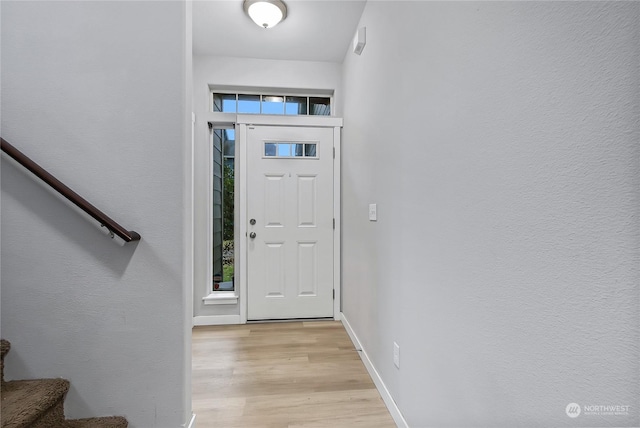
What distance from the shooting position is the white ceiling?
2.21m

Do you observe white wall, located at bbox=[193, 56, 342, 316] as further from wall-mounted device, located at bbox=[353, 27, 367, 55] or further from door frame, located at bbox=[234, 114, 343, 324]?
wall-mounted device, located at bbox=[353, 27, 367, 55]

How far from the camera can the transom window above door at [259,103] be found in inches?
121

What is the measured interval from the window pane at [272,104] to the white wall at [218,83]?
0.14m

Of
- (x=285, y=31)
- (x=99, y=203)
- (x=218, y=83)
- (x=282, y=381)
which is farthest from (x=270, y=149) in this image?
(x=282, y=381)

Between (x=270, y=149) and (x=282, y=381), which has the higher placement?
(x=270, y=149)

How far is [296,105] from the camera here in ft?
10.3

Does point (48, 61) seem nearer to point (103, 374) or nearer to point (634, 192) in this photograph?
point (103, 374)

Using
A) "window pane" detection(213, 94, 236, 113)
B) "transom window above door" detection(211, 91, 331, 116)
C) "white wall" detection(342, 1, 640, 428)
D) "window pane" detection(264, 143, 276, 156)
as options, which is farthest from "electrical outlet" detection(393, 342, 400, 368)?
"window pane" detection(213, 94, 236, 113)

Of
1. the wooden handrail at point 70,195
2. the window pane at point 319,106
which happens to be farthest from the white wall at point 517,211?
the window pane at point 319,106

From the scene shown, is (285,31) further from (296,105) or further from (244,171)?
(244,171)

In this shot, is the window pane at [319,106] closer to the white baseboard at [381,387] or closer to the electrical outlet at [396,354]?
the white baseboard at [381,387]

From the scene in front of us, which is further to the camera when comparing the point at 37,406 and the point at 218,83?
the point at 218,83

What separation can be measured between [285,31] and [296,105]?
759 millimetres

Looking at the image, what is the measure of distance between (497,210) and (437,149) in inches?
15.6
